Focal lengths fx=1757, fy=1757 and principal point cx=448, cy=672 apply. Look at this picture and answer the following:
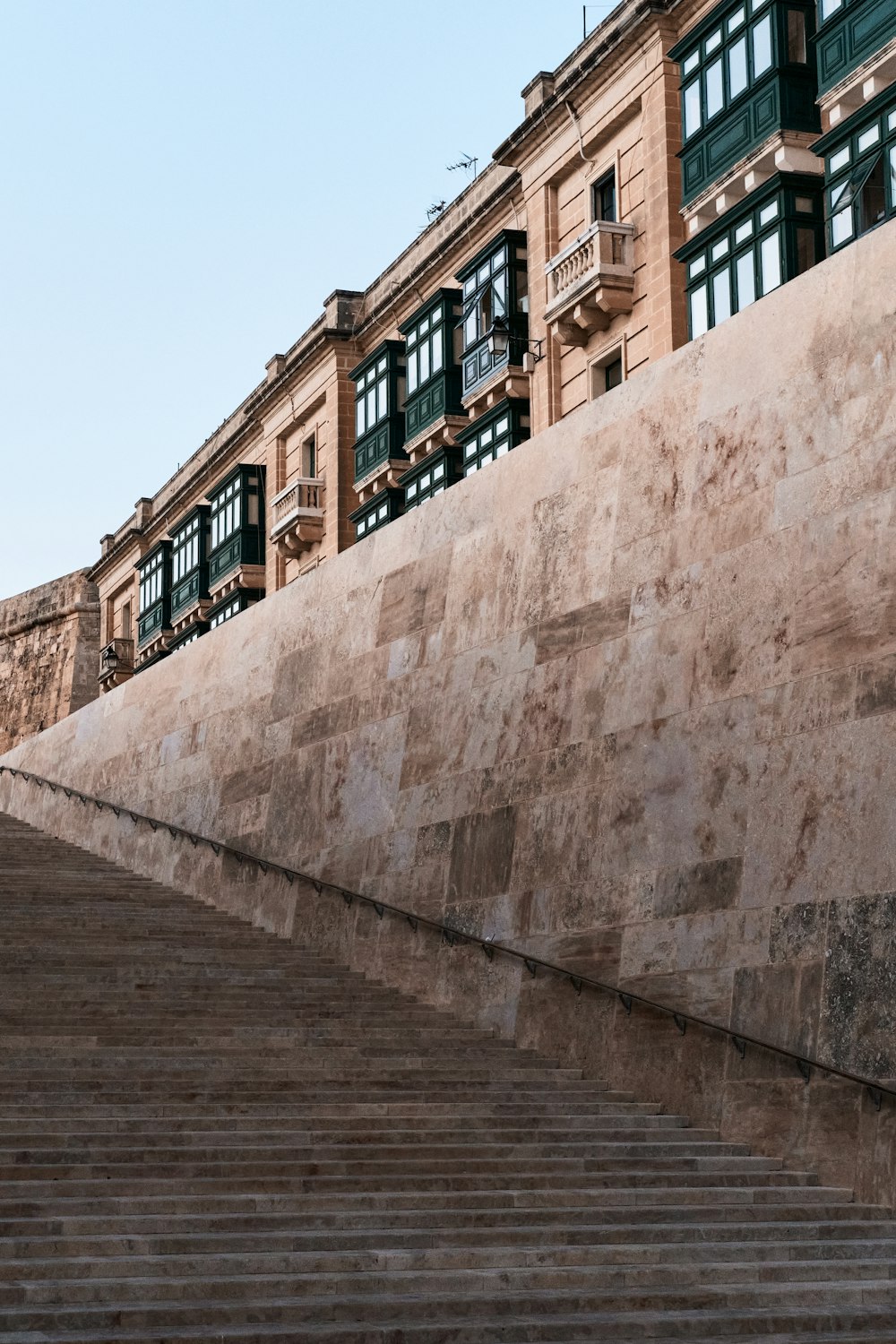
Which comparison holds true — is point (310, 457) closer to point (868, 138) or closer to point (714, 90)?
point (714, 90)

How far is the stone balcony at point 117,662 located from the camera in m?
33.9

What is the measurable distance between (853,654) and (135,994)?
4.10 metres

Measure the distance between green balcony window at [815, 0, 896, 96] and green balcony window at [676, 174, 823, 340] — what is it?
0.95 meters

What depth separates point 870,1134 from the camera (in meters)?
7.05

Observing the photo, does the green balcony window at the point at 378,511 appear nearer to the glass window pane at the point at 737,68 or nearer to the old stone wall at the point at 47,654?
the glass window pane at the point at 737,68

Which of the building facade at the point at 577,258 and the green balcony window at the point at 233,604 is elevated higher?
the building facade at the point at 577,258

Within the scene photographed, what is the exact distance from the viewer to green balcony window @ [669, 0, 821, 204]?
1546 centimetres

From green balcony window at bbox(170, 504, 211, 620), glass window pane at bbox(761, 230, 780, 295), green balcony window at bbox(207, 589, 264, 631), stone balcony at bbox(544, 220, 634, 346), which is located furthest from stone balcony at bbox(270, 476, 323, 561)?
glass window pane at bbox(761, 230, 780, 295)

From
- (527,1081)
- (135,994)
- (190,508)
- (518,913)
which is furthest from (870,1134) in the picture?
(190,508)

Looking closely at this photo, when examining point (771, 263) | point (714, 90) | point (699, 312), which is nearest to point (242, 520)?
point (699, 312)

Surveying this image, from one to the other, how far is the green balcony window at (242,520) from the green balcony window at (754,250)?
455 inches

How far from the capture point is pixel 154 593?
32.3 m

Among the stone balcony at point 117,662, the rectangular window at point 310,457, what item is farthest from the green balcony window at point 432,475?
the stone balcony at point 117,662

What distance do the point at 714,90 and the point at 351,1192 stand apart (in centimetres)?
1277
